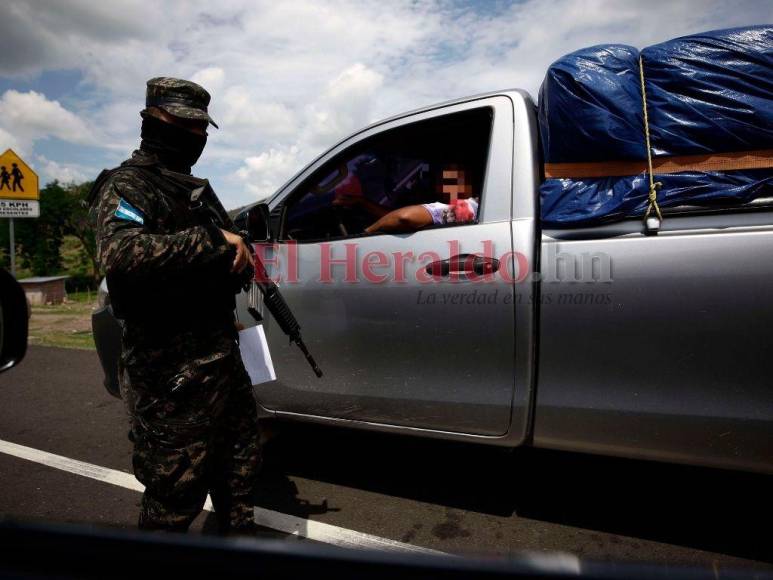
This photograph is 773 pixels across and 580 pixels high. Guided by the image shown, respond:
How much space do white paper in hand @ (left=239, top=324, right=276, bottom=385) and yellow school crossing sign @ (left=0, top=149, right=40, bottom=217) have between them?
8.87 m

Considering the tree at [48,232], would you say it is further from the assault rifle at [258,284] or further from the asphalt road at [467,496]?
the assault rifle at [258,284]

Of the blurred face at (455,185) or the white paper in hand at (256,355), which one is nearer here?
the white paper in hand at (256,355)

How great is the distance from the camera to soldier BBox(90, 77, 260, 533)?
159cm

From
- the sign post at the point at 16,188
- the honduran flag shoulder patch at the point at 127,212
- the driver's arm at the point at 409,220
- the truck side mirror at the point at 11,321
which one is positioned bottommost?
the truck side mirror at the point at 11,321

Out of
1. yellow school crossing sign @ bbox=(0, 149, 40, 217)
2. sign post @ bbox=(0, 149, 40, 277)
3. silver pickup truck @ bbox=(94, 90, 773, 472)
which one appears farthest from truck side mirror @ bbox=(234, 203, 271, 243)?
yellow school crossing sign @ bbox=(0, 149, 40, 217)

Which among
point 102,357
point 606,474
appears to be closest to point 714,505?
point 606,474

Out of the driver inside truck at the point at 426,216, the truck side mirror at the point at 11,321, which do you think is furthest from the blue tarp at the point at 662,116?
the truck side mirror at the point at 11,321

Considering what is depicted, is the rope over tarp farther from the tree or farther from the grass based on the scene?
the tree

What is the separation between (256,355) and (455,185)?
4.52ft

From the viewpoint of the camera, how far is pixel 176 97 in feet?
5.77

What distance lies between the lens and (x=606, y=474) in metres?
2.77

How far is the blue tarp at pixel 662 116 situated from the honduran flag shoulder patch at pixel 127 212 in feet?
4.73

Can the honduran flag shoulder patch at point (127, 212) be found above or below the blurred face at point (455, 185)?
below

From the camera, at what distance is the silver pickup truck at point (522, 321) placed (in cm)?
177
